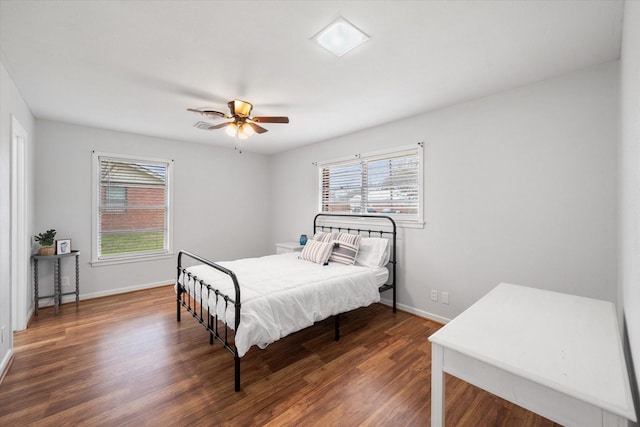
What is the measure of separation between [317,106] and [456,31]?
161 centimetres

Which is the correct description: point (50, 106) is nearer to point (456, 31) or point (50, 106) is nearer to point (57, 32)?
point (57, 32)

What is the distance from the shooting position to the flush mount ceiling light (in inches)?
68.6

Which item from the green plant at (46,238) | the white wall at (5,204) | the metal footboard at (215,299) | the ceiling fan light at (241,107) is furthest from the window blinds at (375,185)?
the green plant at (46,238)

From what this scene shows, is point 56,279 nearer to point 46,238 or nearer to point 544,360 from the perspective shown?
point 46,238

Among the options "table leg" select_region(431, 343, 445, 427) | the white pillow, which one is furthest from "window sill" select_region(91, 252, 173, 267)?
"table leg" select_region(431, 343, 445, 427)

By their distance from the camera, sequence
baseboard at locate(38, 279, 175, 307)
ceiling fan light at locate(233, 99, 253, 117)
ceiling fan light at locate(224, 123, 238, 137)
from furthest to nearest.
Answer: baseboard at locate(38, 279, 175, 307) < ceiling fan light at locate(224, 123, 238, 137) < ceiling fan light at locate(233, 99, 253, 117)

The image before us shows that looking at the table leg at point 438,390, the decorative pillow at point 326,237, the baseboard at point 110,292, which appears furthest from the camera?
the decorative pillow at point 326,237

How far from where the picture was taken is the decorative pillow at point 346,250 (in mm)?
3518

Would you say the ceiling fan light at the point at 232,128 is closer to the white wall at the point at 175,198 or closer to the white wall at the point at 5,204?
the white wall at the point at 5,204

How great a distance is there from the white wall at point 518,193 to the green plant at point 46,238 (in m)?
4.53

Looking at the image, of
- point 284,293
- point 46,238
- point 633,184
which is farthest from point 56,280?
point 633,184

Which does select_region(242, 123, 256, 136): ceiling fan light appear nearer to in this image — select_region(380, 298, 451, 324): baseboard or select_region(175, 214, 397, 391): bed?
select_region(175, 214, 397, 391): bed

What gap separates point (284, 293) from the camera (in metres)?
2.36

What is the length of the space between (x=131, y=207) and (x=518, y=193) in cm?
523
